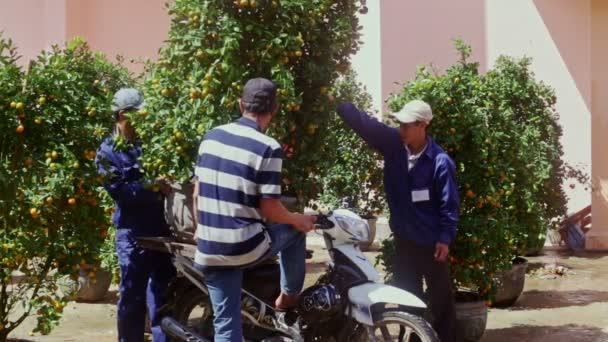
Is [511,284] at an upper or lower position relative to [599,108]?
lower

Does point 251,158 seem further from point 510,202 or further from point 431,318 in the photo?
point 510,202

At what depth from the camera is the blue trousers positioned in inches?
224

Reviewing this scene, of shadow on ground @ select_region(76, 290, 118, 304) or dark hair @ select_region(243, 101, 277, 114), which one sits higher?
dark hair @ select_region(243, 101, 277, 114)

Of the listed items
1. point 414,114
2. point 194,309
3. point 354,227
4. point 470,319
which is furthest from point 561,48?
point 194,309

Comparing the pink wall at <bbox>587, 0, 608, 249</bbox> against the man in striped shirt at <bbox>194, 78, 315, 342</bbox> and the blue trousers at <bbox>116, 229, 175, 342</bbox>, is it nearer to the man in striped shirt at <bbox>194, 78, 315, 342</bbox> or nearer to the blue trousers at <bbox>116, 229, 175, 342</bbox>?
the blue trousers at <bbox>116, 229, 175, 342</bbox>

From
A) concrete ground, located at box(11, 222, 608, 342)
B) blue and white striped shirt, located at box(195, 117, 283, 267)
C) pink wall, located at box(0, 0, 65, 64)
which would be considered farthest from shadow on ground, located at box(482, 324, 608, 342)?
pink wall, located at box(0, 0, 65, 64)

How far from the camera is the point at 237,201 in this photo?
15.0ft

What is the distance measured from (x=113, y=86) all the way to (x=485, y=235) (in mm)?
3576

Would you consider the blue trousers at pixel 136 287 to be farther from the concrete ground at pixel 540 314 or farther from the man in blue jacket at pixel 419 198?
the man in blue jacket at pixel 419 198

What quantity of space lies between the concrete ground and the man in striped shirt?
266 centimetres

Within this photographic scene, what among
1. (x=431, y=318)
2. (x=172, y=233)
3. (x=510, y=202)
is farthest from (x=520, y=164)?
(x=172, y=233)

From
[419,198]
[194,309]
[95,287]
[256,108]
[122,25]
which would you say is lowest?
[95,287]

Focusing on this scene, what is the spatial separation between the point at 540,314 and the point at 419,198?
3034mm

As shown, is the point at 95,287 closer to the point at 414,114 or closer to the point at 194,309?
the point at 194,309
